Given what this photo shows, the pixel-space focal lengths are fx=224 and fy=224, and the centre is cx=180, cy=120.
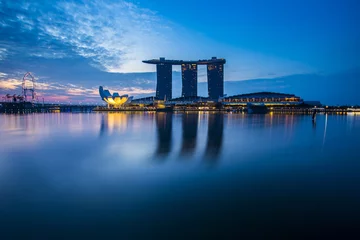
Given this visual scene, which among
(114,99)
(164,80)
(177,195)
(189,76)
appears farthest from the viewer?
(189,76)

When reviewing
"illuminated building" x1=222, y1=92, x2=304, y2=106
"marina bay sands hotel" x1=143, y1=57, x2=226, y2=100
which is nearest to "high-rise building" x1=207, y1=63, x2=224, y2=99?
"marina bay sands hotel" x1=143, y1=57, x2=226, y2=100

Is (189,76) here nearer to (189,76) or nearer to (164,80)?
(189,76)

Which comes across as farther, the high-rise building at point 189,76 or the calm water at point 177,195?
the high-rise building at point 189,76

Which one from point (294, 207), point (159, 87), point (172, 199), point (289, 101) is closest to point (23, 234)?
point (172, 199)

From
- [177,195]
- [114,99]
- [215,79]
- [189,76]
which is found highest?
[189,76]

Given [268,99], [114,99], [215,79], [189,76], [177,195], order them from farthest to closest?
[189,76] < [215,79] < [268,99] < [114,99] < [177,195]

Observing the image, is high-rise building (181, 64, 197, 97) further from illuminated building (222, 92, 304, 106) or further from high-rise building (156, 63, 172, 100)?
illuminated building (222, 92, 304, 106)

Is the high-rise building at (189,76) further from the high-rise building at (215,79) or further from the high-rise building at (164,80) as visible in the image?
the high-rise building at (164,80)

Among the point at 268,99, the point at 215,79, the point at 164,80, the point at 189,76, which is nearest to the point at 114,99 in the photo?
the point at 268,99


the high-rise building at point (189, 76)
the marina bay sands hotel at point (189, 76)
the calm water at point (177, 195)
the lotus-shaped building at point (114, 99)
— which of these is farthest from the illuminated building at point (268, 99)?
the calm water at point (177, 195)
